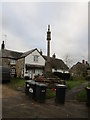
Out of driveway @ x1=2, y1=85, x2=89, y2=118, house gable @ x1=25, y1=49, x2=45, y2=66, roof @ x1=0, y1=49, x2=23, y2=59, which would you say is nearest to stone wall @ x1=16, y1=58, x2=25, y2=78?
house gable @ x1=25, y1=49, x2=45, y2=66

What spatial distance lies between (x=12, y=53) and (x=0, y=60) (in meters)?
3.84

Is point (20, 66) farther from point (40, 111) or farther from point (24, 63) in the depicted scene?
point (40, 111)

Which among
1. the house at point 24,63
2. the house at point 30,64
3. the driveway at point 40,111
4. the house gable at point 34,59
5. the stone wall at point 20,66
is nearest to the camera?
the driveway at point 40,111

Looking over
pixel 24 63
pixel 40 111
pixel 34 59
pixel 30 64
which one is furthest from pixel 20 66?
pixel 40 111

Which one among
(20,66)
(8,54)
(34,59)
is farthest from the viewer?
(34,59)

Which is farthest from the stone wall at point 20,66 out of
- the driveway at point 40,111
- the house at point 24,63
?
the driveway at point 40,111

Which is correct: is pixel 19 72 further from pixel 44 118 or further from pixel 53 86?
pixel 44 118

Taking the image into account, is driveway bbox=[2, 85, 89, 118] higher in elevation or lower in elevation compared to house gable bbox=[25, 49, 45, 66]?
lower

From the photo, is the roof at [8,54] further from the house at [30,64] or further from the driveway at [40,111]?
the driveway at [40,111]

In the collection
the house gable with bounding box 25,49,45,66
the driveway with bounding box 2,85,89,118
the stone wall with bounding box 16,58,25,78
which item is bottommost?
the driveway with bounding box 2,85,89,118

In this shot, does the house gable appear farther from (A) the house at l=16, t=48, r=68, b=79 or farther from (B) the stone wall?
(B) the stone wall

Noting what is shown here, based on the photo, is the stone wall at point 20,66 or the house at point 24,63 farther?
the stone wall at point 20,66

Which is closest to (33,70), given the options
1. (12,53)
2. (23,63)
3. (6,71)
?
(23,63)

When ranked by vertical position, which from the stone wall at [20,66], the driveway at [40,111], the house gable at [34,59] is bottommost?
the driveway at [40,111]
